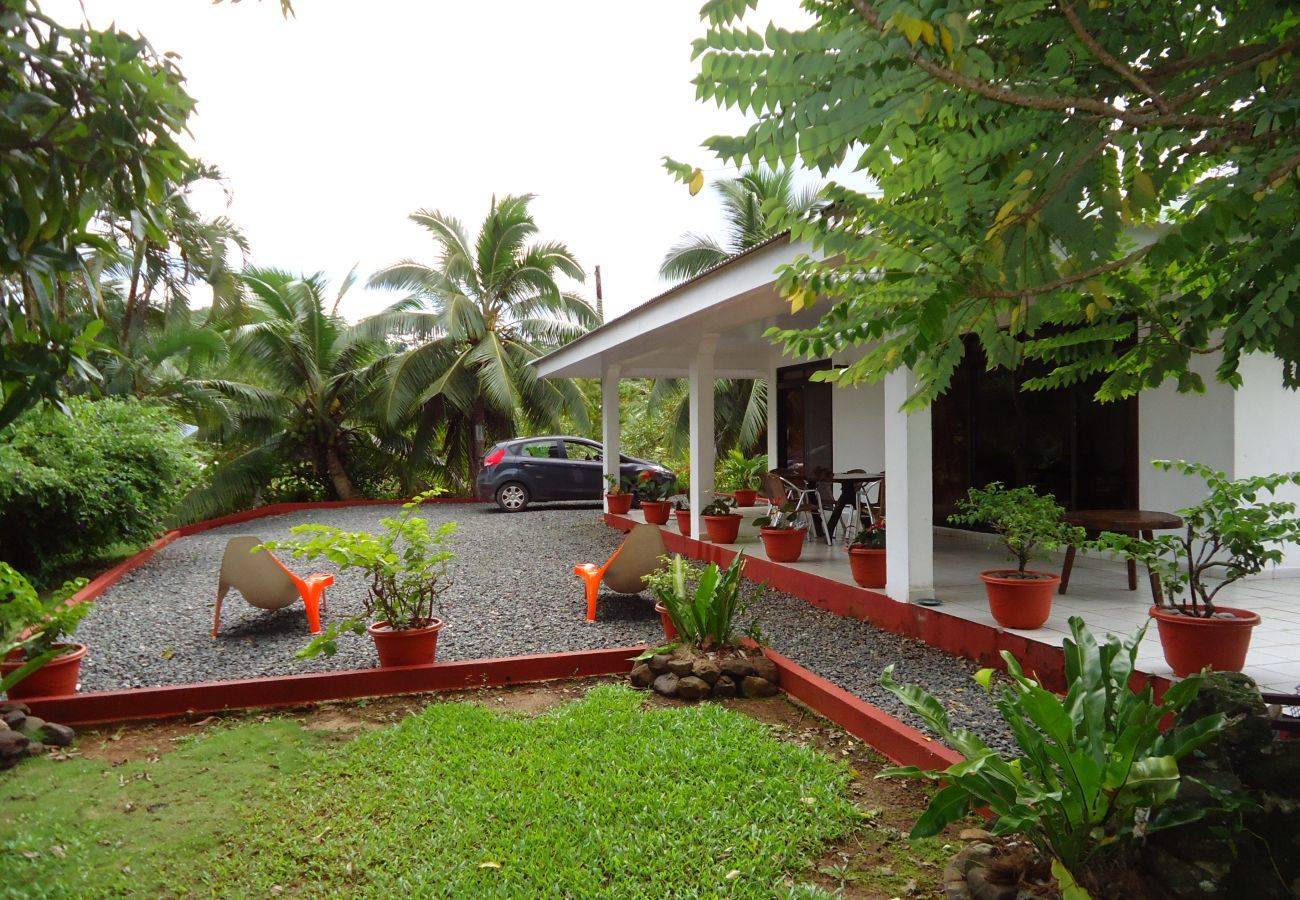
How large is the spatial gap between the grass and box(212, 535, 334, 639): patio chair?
2414 mm

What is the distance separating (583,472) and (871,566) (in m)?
11.6

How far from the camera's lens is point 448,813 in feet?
11.2

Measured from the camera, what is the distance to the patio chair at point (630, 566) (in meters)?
7.10

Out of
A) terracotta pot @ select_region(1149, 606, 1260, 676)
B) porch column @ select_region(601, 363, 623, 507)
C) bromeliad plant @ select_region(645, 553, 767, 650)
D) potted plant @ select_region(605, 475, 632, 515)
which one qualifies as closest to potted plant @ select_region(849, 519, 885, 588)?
bromeliad plant @ select_region(645, 553, 767, 650)

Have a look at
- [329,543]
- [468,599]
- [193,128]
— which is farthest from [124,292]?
[193,128]

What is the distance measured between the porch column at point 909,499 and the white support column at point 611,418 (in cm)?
841

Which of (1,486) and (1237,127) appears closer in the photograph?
(1237,127)

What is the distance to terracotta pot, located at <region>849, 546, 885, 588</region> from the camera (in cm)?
686

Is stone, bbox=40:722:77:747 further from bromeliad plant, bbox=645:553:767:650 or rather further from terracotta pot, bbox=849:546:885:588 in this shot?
terracotta pot, bbox=849:546:885:588

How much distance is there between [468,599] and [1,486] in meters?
4.40

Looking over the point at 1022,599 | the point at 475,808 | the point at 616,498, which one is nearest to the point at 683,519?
the point at 616,498

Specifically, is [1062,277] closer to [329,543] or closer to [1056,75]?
[1056,75]

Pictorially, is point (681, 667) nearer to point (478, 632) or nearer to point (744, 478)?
point (478, 632)

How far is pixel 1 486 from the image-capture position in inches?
300
